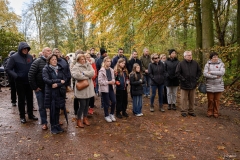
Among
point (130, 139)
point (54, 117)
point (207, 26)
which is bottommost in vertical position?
point (130, 139)

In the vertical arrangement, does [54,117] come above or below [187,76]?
below

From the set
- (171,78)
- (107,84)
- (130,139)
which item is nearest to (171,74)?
(171,78)

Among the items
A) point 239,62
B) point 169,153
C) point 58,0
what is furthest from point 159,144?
point 58,0

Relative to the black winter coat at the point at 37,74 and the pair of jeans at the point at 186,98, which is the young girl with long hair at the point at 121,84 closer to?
the pair of jeans at the point at 186,98

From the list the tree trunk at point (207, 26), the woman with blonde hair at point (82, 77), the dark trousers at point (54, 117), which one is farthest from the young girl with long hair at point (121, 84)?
the tree trunk at point (207, 26)

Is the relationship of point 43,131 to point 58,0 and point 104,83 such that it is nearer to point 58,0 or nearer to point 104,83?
point 104,83

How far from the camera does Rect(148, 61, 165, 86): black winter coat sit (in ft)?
21.7

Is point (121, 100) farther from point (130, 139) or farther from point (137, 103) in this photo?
point (130, 139)

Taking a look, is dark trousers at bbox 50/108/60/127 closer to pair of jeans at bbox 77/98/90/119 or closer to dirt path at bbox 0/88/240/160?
dirt path at bbox 0/88/240/160

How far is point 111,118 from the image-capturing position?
19.2 feet

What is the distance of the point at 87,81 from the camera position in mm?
5195

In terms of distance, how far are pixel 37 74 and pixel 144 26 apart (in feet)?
19.9

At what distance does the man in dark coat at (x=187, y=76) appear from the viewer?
20.2ft

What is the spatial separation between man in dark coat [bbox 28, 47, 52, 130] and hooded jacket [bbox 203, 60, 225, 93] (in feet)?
15.3
